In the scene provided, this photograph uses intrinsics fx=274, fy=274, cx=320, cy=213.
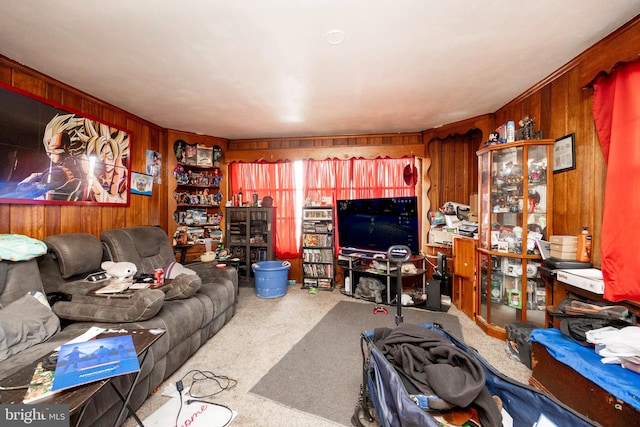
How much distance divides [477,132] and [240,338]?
3.97 m

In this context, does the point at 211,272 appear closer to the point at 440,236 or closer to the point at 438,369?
the point at 438,369

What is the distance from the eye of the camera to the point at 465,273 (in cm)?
330

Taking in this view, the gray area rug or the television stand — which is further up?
the television stand

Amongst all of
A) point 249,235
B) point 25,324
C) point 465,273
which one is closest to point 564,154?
point 465,273

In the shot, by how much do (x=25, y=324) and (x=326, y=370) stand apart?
6.51 feet

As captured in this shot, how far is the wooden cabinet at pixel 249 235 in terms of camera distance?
175 inches

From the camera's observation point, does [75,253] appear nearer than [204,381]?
No

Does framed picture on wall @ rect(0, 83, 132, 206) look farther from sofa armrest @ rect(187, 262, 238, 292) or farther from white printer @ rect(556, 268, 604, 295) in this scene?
white printer @ rect(556, 268, 604, 295)

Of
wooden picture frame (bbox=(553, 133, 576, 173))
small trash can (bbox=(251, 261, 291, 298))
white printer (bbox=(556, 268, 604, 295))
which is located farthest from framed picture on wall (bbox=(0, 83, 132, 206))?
wooden picture frame (bbox=(553, 133, 576, 173))

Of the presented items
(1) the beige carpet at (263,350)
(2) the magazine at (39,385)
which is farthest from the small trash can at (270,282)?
(2) the magazine at (39,385)

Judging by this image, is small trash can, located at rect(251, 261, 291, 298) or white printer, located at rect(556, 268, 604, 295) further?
small trash can, located at rect(251, 261, 291, 298)

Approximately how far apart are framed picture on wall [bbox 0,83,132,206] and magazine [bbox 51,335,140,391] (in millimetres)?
1831

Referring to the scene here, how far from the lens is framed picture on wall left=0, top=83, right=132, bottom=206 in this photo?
2.18m

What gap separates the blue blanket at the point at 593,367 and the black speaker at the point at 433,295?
5.13 feet
